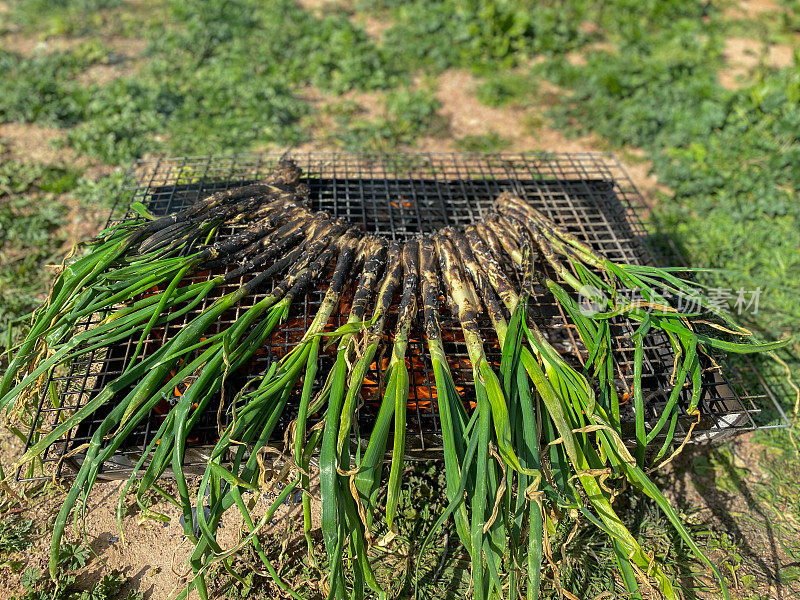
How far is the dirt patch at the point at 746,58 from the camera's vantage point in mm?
5133

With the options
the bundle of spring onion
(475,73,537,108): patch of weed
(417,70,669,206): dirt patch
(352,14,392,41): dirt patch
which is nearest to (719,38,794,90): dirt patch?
(417,70,669,206): dirt patch

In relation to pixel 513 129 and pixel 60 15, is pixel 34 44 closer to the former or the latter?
pixel 60 15

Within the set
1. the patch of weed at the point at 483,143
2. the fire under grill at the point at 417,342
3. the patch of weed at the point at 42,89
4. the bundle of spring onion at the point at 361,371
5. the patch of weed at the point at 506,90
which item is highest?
the bundle of spring onion at the point at 361,371

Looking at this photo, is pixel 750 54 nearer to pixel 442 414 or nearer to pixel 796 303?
pixel 796 303

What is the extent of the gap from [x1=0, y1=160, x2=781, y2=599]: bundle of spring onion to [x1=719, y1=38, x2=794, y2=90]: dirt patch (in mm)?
3609

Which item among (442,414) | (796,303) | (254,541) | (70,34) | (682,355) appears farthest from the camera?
(70,34)

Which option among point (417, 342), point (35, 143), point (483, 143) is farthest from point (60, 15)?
point (417, 342)

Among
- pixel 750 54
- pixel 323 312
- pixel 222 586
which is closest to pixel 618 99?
pixel 750 54

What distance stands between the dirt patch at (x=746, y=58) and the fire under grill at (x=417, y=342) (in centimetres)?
311

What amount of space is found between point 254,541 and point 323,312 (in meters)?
0.83

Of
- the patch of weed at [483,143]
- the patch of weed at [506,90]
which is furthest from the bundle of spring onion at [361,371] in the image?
the patch of weed at [506,90]

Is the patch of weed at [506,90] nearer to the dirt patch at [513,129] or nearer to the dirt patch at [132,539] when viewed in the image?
the dirt patch at [513,129]

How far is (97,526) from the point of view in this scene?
2.31 meters

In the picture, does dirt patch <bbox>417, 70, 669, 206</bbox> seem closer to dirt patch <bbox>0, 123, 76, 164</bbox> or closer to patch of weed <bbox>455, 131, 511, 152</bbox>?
patch of weed <bbox>455, 131, 511, 152</bbox>
